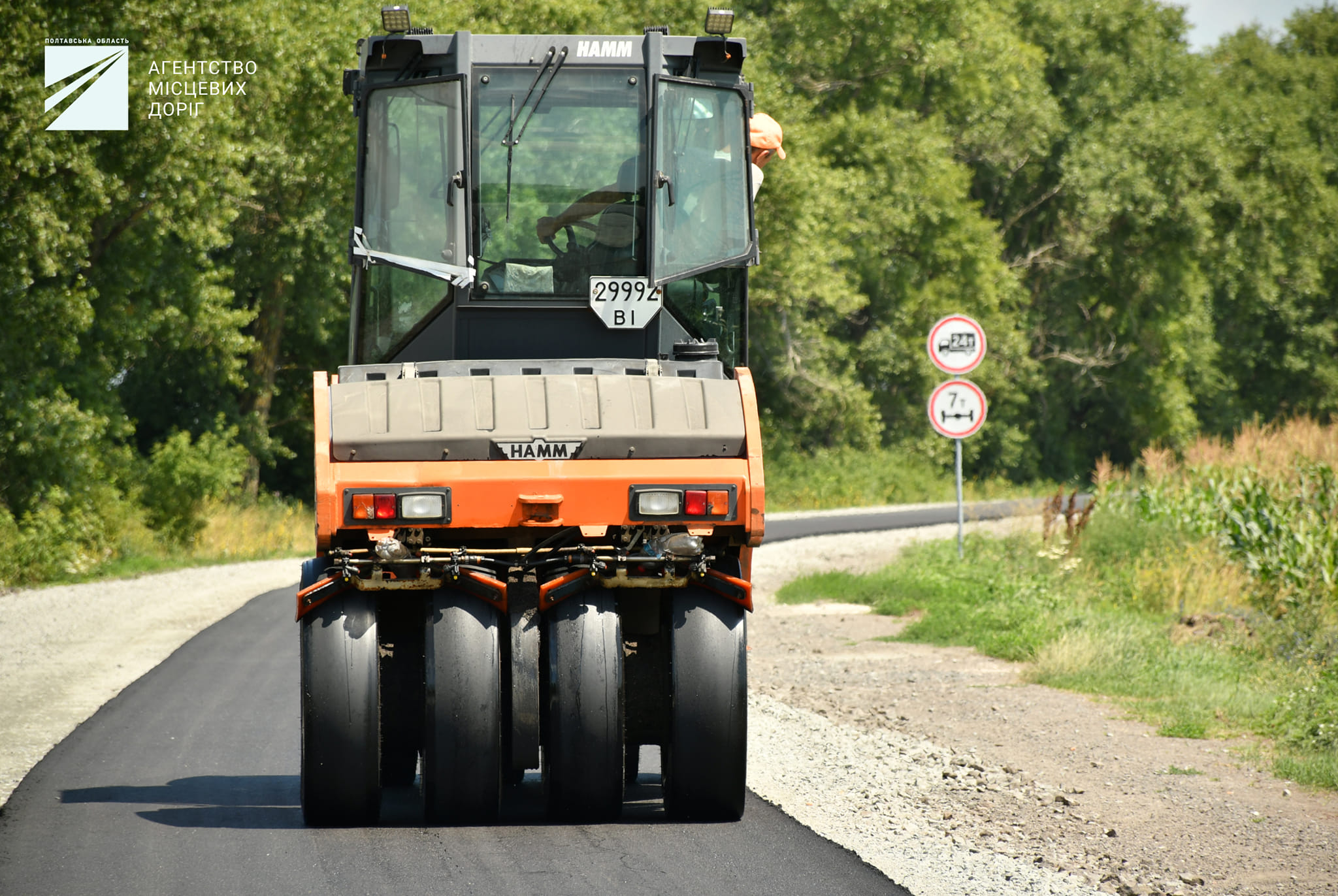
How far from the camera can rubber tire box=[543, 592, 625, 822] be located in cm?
644

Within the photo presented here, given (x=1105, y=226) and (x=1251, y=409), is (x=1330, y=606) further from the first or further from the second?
(x=1251, y=409)

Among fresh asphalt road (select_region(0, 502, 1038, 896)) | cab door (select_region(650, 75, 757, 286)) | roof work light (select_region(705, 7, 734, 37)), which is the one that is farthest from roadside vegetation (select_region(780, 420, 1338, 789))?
roof work light (select_region(705, 7, 734, 37))

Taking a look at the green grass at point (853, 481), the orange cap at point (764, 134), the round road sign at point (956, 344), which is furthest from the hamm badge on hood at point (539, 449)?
the green grass at point (853, 481)

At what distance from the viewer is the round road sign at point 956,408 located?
56.5ft

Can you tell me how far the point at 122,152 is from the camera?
20.1 m

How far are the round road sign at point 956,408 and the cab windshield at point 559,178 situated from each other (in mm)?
10010

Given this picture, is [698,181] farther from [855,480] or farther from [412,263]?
[855,480]

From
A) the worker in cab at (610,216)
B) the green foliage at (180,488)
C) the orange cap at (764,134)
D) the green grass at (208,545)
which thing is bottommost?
the green grass at (208,545)

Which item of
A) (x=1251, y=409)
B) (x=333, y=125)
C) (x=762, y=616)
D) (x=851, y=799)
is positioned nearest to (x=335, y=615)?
(x=851, y=799)

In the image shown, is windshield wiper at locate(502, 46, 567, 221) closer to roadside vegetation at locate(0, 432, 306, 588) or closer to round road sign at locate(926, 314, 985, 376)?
round road sign at locate(926, 314, 985, 376)

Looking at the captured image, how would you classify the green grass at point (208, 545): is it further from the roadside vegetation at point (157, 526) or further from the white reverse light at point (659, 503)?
the white reverse light at point (659, 503)

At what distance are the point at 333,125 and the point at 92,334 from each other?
19.6 ft

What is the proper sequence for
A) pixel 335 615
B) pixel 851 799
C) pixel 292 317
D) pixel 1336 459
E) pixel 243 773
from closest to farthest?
pixel 335 615 → pixel 851 799 → pixel 243 773 → pixel 1336 459 → pixel 292 317

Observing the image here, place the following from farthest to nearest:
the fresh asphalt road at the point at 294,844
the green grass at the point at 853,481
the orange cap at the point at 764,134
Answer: the green grass at the point at 853,481
the orange cap at the point at 764,134
the fresh asphalt road at the point at 294,844
